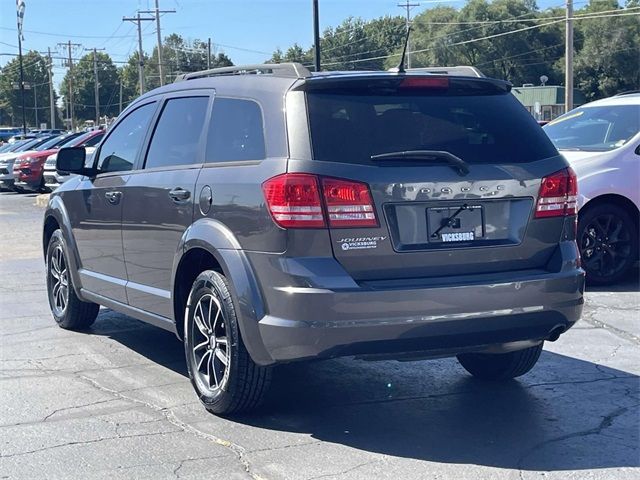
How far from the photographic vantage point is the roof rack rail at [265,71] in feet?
16.2

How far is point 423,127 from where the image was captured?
4723 millimetres

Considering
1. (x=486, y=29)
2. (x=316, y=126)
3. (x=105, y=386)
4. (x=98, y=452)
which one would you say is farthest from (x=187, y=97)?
(x=486, y=29)

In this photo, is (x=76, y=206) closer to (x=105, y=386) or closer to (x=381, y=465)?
(x=105, y=386)

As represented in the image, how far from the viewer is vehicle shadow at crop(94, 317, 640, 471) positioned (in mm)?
4531

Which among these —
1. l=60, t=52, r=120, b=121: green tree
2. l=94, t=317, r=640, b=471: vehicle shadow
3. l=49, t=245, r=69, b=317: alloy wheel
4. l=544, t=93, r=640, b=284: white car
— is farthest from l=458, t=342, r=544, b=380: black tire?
l=60, t=52, r=120, b=121: green tree

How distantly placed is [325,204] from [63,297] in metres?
3.77

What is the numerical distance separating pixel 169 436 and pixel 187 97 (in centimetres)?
220

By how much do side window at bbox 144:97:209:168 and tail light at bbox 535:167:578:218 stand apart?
6.63 ft

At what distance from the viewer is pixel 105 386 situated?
18.9 feet

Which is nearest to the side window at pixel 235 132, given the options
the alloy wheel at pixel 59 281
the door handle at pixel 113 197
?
the door handle at pixel 113 197

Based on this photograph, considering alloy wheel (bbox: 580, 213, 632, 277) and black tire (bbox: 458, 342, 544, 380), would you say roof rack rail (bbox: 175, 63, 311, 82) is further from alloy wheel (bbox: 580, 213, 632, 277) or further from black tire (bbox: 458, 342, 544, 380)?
alloy wheel (bbox: 580, 213, 632, 277)

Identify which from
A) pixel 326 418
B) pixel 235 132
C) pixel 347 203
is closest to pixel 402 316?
pixel 347 203

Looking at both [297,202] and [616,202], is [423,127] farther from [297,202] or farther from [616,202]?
[616,202]

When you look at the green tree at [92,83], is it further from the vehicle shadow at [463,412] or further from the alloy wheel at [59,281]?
the vehicle shadow at [463,412]
